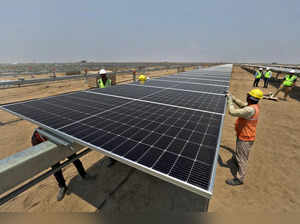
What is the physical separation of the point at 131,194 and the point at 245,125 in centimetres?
406

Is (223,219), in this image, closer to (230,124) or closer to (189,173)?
(189,173)

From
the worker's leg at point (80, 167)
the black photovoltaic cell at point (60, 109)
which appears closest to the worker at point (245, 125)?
the black photovoltaic cell at point (60, 109)

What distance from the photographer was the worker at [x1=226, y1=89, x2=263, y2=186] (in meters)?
3.58

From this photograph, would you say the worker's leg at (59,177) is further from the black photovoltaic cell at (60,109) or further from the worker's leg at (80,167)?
the black photovoltaic cell at (60,109)

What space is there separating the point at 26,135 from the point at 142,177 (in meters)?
7.05

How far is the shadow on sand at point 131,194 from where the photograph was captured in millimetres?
3869

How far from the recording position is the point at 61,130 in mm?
2697

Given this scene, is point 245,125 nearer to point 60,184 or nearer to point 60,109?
point 60,109

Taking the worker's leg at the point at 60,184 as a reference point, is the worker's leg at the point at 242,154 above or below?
above

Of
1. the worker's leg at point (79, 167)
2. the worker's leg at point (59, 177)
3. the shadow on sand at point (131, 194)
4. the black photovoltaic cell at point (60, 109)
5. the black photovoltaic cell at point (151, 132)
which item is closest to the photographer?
→ the black photovoltaic cell at point (151, 132)

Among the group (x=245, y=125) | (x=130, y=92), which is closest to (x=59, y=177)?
(x=130, y=92)

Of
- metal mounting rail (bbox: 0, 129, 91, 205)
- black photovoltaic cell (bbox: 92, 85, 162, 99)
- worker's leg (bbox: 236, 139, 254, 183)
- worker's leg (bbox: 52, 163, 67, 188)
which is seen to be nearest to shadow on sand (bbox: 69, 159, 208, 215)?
worker's leg (bbox: 52, 163, 67, 188)

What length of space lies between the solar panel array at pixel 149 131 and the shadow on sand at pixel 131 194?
242cm

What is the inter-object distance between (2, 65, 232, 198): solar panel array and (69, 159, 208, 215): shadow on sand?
2.42m
